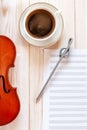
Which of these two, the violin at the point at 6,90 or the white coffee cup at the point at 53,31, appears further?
the white coffee cup at the point at 53,31

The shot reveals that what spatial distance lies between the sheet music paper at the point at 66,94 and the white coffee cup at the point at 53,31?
2.7 inches

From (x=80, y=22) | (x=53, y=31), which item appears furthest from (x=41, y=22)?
(x=80, y=22)

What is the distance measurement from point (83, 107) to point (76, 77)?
5.1 inches

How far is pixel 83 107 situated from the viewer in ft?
3.36

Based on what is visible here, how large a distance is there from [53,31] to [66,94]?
27cm

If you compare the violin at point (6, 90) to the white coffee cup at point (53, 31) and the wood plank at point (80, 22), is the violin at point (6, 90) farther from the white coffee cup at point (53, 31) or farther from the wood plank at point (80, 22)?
the wood plank at point (80, 22)

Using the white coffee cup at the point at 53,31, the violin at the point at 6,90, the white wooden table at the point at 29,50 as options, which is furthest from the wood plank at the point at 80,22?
the violin at the point at 6,90

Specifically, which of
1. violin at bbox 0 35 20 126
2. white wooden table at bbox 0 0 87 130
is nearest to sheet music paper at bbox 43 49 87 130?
white wooden table at bbox 0 0 87 130

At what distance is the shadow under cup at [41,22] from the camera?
973 millimetres

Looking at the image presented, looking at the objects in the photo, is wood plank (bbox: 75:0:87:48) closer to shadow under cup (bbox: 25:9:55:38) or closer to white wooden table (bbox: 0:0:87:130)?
white wooden table (bbox: 0:0:87:130)

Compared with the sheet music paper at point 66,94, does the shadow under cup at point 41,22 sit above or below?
above

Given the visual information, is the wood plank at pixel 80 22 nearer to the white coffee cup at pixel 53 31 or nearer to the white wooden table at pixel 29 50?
the white wooden table at pixel 29 50

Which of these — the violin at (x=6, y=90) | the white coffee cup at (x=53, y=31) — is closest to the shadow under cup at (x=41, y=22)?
the white coffee cup at (x=53, y=31)

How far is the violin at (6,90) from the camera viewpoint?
87 cm
